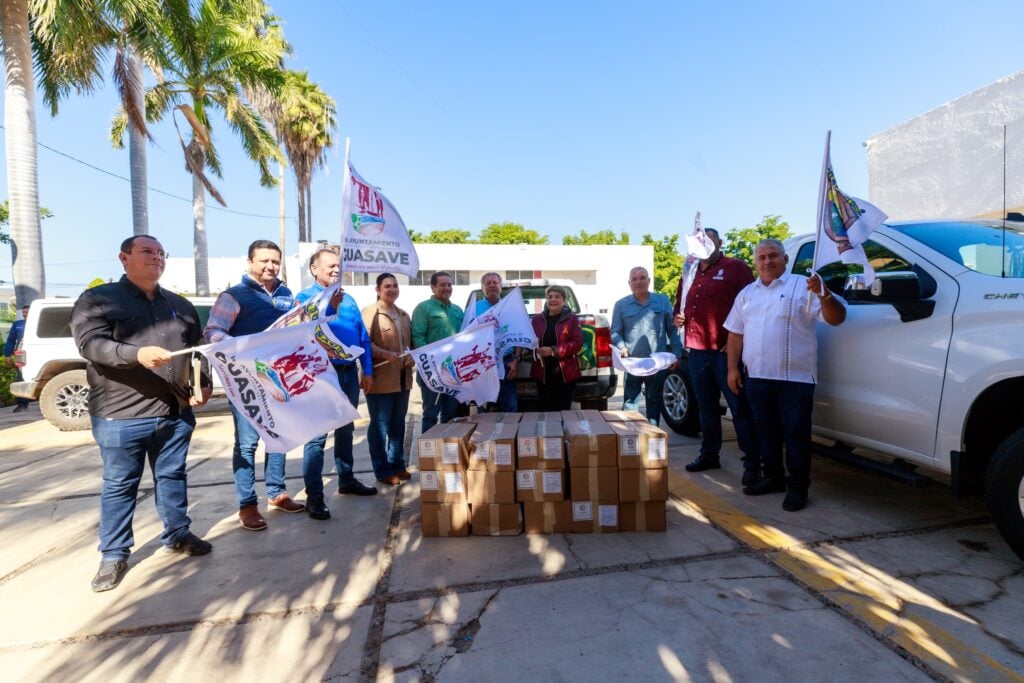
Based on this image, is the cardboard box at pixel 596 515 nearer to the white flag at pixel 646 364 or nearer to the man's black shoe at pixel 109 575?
the white flag at pixel 646 364

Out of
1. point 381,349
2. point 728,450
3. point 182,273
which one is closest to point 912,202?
point 728,450

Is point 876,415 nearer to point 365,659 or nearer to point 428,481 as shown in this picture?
point 428,481

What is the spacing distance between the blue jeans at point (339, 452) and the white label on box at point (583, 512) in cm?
165

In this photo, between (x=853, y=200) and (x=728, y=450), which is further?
(x=728, y=450)

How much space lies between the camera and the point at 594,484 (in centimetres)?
355

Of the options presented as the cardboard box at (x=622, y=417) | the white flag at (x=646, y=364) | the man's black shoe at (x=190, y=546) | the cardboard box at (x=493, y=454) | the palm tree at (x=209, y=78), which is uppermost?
the palm tree at (x=209, y=78)

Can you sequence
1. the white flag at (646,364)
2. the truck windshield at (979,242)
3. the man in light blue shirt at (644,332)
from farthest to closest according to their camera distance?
the man in light blue shirt at (644,332) < the white flag at (646,364) < the truck windshield at (979,242)

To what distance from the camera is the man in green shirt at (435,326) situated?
500 centimetres

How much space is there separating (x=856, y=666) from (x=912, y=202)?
14.4m

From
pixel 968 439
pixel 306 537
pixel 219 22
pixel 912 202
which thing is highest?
pixel 219 22

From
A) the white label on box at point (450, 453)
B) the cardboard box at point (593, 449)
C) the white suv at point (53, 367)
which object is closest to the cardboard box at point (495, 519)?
the white label on box at point (450, 453)

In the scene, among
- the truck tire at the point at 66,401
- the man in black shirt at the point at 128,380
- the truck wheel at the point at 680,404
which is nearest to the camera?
the man in black shirt at the point at 128,380

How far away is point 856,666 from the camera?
2.18 m

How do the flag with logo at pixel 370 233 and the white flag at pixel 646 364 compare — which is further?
the white flag at pixel 646 364
